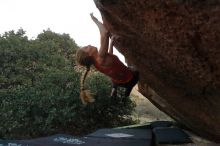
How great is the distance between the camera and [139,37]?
288 inches

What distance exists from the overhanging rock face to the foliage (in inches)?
245

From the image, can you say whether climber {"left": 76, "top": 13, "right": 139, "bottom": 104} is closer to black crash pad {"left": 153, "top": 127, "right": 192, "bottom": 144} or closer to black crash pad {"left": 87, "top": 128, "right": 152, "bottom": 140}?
black crash pad {"left": 87, "top": 128, "right": 152, "bottom": 140}

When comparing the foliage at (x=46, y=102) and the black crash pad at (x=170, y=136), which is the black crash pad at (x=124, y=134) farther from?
the foliage at (x=46, y=102)

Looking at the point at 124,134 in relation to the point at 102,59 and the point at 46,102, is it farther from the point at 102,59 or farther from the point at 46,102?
the point at 102,59

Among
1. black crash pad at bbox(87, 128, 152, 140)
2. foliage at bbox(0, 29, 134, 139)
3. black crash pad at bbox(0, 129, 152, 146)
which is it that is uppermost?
foliage at bbox(0, 29, 134, 139)

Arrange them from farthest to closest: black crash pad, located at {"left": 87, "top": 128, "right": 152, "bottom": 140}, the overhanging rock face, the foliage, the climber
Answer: the foliage
black crash pad, located at {"left": 87, "top": 128, "right": 152, "bottom": 140}
the climber
the overhanging rock face

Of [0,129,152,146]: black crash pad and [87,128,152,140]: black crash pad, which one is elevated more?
[87,128,152,140]: black crash pad

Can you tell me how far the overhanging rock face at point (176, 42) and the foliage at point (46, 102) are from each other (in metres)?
6.23

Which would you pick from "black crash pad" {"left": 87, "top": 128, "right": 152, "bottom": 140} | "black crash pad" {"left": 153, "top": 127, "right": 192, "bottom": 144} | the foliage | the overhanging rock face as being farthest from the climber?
the foliage

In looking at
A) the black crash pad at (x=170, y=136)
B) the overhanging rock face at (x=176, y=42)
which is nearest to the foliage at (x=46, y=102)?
the black crash pad at (x=170, y=136)

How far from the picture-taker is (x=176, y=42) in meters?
6.44

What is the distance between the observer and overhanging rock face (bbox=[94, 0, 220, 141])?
5.77m

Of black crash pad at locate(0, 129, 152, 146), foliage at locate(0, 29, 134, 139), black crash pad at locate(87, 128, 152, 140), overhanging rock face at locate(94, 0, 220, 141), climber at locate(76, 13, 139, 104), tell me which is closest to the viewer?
overhanging rock face at locate(94, 0, 220, 141)

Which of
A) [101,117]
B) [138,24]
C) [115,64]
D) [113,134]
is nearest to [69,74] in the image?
[101,117]
